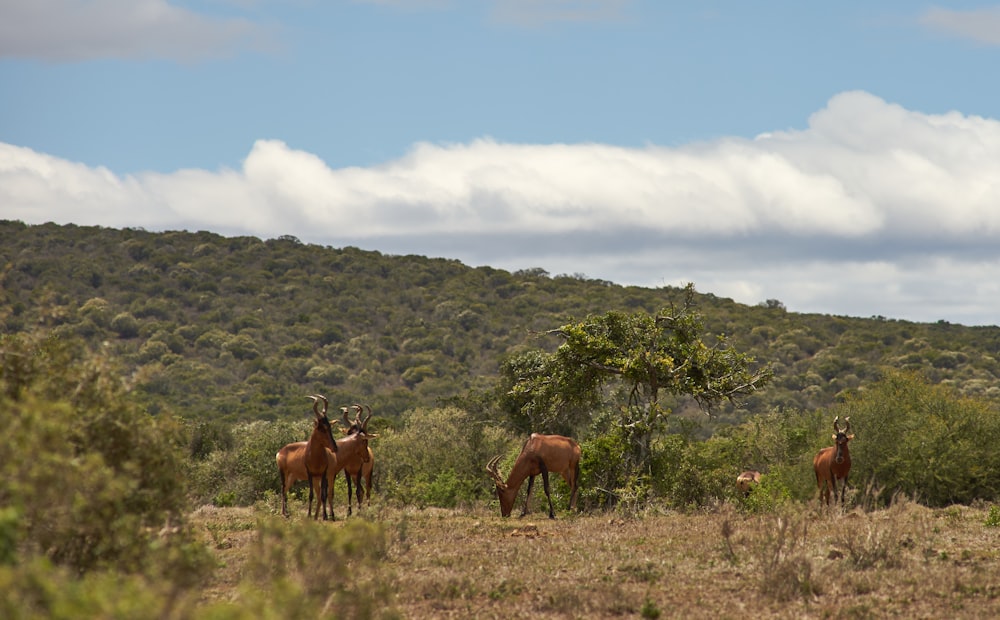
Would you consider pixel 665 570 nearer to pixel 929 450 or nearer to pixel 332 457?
pixel 332 457

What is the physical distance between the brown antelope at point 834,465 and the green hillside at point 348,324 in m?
43.7

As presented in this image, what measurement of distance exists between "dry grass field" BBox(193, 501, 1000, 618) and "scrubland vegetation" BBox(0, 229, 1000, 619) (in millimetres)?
49

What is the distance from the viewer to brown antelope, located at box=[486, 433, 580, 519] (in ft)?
74.7

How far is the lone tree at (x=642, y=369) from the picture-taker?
927 inches

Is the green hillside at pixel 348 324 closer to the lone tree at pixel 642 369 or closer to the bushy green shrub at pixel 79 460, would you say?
the lone tree at pixel 642 369

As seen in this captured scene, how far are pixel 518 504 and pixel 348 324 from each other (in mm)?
73759

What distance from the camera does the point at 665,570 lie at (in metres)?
14.6

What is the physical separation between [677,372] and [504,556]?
899cm

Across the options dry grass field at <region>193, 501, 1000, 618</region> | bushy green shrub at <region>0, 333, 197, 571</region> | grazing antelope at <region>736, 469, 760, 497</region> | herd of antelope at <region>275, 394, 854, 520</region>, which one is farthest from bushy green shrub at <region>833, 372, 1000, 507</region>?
bushy green shrub at <region>0, 333, 197, 571</region>

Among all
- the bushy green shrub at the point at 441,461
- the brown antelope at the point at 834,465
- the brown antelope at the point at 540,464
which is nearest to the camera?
the brown antelope at the point at 834,465

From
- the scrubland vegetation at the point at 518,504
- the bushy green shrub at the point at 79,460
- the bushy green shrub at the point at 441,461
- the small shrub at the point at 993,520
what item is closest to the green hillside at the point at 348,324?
the bushy green shrub at the point at 441,461

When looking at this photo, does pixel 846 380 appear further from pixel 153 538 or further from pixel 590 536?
pixel 153 538

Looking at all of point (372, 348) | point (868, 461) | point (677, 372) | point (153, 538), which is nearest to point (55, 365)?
point (153, 538)

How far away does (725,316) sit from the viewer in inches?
3780
